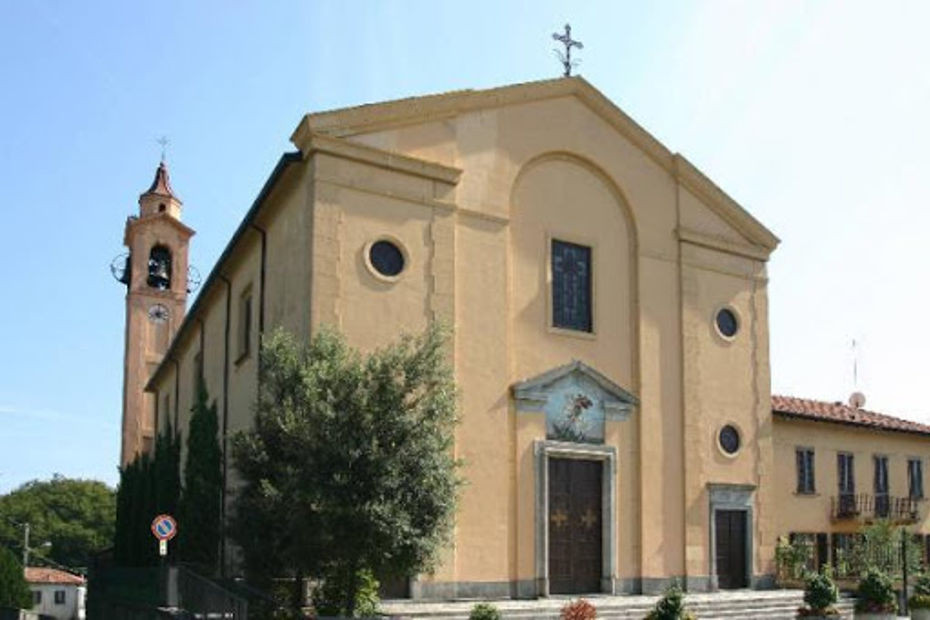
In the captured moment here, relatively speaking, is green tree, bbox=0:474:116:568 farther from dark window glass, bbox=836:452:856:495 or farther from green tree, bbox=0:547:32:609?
dark window glass, bbox=836:452:856:495

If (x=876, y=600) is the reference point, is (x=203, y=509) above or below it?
above

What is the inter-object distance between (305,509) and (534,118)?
1187cm

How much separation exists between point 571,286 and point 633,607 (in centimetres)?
725

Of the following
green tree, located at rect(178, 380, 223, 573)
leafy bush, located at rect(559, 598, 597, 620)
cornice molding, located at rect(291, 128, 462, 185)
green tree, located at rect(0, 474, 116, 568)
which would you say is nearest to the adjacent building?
green tree, located at rect(0, 474, 116, 568)

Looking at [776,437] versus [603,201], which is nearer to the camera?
[603,201]

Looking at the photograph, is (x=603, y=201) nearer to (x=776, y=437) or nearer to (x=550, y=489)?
(x=550, y=489)

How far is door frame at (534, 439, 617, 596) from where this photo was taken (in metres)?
21.5

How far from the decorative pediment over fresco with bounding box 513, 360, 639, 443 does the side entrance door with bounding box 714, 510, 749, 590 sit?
4116mm

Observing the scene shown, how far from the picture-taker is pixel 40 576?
70875mm

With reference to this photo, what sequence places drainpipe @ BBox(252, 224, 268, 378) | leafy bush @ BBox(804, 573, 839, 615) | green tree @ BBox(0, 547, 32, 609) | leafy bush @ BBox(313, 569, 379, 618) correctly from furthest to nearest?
1. green tree @ BBox(0, 547, 32, 609)
2. drainpipe @ BBox(252, 224, 268, 378)
3. leafy bush @ BBox(804, 573, 839, 615)
4. leafy bush @ BBox(313, 569, 379, 618)

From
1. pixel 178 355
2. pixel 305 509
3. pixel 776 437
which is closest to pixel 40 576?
pixel 178 355

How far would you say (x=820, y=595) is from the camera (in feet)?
68.8

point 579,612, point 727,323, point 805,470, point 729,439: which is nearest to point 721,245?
point 727,323

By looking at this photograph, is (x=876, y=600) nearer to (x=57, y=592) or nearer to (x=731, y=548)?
(x=731, y=548)
